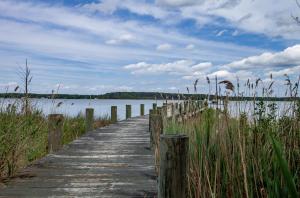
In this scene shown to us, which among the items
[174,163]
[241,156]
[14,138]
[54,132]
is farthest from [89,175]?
[241,156]

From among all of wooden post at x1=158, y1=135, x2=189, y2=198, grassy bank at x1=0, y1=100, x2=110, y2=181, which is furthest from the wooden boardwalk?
wooden post at x1=158, y1=135, x2=189, y2=198

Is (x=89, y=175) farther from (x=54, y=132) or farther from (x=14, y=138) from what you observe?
(x=54, y=132)

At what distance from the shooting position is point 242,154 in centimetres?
327

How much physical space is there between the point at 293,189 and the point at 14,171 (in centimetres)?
468

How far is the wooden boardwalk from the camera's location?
208 inches

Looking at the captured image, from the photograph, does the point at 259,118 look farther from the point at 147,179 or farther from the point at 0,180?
the point at 0,180

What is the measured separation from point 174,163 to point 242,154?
20.5 inches

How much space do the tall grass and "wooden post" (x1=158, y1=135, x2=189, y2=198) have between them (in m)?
0.31

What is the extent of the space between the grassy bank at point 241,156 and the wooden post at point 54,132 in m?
4.87

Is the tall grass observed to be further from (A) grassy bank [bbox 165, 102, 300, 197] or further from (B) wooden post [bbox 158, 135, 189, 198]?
(B) wooden post [bbox 158, 135, 189, 198]

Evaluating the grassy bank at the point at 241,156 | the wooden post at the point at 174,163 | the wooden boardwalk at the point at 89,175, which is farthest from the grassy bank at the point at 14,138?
the wooden post at the point at 174,163

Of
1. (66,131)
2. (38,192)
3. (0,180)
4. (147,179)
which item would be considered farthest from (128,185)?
(66,131)

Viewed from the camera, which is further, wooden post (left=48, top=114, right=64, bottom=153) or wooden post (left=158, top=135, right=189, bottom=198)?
wooden post (left=48, top=114, right=64, bottom=153)

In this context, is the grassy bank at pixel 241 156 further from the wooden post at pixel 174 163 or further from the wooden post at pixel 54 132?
the wooden post at pixel 54 132
